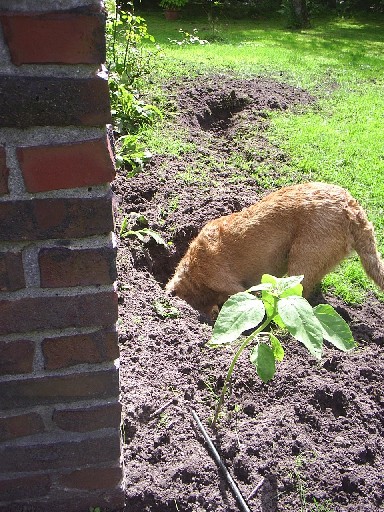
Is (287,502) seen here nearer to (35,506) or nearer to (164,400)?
(164,400)

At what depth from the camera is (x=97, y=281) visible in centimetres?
165

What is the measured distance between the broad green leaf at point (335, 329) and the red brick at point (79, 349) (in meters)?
0.94

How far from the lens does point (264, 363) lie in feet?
7.62

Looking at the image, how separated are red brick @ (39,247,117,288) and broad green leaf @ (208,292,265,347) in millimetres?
683

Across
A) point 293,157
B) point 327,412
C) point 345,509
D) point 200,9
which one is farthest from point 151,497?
point 200,9

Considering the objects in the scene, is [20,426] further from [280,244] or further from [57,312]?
[280,244]

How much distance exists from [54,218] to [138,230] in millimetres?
3185

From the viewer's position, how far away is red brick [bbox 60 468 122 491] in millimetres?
2057

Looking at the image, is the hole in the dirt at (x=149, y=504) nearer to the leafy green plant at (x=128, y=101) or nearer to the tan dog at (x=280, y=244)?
the tan dog at (x=280, y=244)

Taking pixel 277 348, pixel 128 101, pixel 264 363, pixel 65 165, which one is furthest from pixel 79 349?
pixel 128 101

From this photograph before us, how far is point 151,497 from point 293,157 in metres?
4.98

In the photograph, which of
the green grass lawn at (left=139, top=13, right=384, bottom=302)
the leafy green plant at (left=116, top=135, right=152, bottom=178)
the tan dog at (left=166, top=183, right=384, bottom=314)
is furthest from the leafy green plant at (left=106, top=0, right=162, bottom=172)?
the tan dog at (left=166, top=183, right=384, bottom=314)

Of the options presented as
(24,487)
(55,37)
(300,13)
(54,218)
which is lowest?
(24,487)

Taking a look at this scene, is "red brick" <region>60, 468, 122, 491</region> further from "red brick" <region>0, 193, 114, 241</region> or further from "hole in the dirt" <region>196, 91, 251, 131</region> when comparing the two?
"hole in the dirt" <region>196, 91, 251, 131</region>
